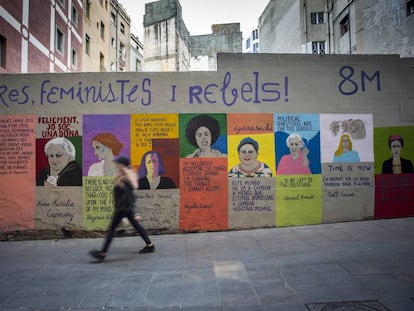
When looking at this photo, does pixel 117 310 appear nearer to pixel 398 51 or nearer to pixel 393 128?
pixel 393 128

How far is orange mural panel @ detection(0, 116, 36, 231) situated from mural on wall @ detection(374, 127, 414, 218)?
290 inches

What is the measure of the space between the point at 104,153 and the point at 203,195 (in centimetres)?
223

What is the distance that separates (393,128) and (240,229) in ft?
13.4

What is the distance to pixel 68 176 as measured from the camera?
19.1ft

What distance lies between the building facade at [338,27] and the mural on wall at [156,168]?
1612cm

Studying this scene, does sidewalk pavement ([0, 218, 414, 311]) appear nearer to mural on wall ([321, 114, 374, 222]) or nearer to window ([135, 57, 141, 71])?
mural on wall ([321, 114, 374, 222])

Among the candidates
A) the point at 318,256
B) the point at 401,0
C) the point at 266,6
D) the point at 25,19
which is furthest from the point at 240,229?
the point at 266,6

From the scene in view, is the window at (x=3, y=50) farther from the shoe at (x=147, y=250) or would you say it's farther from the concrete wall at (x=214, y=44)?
the concrete wall at (x=214, y=44)

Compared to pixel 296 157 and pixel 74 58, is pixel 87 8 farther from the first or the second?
pixel 296 157

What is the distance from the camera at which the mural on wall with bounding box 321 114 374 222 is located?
20.1 ft

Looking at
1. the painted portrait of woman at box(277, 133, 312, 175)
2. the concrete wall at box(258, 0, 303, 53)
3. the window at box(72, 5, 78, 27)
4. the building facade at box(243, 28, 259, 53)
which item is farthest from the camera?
the building facade at box(243, 28, 259, 53)

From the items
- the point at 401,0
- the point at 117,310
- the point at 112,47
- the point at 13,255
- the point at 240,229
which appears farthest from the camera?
the point at 112,47

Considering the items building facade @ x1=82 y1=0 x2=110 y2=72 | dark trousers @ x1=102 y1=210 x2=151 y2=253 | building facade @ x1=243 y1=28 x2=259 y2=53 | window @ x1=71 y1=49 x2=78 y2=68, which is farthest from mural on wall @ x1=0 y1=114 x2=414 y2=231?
building facade @ x1=243 y1=28 x2=259 y2=53

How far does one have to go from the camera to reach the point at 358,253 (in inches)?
171
